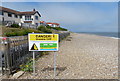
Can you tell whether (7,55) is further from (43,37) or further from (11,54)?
(43,37)

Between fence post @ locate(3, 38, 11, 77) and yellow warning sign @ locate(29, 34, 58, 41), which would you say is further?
yellow warning sign @ locate(29, 34, 58, 41)

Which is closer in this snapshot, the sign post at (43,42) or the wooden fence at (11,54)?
the wooden fence at (11,54)

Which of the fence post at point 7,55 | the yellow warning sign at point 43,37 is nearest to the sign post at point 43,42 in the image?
the yellow warning sign at point 43,37

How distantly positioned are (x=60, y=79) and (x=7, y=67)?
2179mm

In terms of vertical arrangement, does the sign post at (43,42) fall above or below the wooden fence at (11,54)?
above

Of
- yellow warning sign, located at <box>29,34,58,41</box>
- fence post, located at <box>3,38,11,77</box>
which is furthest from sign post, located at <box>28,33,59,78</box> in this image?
fence post, located at <box>3,38,11,77</box>

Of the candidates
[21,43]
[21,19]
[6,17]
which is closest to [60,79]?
[21,43]

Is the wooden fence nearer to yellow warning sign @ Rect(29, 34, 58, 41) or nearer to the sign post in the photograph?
the sign post

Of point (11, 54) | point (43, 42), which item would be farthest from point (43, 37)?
point (11, 54)

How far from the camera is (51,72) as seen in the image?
13.1 ft

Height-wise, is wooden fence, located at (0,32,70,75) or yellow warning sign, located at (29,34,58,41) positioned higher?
yellow warning sign, located at (29,34,58,41)

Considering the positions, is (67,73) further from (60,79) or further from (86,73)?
(86,73)

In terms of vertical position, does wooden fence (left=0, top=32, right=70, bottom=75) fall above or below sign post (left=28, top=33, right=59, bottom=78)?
below

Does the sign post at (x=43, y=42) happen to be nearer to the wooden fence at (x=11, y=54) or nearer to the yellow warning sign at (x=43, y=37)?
the yellow warning sign at (x=43, y=37)
